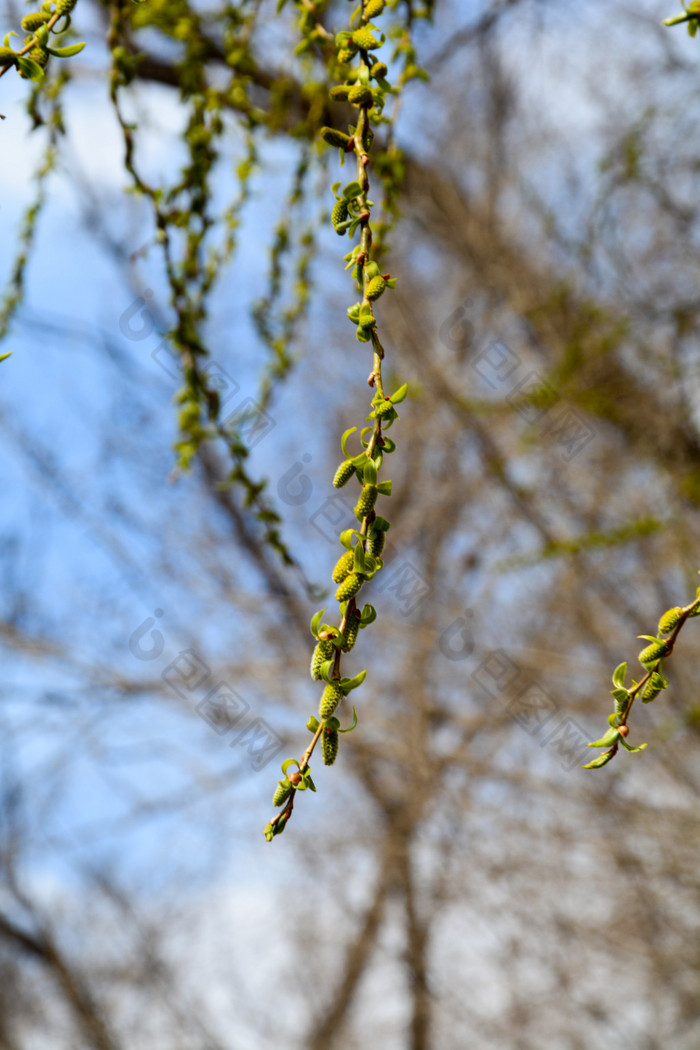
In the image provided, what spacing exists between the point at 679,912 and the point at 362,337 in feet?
12.1

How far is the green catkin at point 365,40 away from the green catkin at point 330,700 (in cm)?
48

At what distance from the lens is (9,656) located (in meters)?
5.10

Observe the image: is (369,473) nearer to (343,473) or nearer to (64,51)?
(343,473)

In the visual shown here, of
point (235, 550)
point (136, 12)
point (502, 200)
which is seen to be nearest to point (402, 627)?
point (235, 550)

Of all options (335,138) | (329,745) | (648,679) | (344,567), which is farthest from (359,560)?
(335,138)

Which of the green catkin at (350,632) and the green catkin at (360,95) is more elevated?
the green catkin at (360,95)

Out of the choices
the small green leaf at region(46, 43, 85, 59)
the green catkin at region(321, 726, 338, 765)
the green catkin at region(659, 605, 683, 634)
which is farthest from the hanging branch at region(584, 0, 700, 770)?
the small green leaf at region(46, 43, 85, 59)

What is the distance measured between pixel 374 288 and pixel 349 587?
206 millimetres

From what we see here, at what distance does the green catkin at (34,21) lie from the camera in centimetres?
62

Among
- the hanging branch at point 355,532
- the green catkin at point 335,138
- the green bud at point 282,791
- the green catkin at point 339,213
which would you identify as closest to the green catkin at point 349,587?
the hanging branch at point 355,532

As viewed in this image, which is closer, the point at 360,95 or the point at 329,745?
the point at 329,745

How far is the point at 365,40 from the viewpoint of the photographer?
68 centimetres

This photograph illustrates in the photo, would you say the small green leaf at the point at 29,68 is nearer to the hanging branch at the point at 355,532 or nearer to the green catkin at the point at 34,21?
the green catkin at the point at 34,21

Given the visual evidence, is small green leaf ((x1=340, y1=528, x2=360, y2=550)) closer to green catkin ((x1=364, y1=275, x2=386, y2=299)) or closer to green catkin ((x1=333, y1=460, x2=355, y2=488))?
green catkin ((x1=333, y1=460, x2=355, y2=488))
